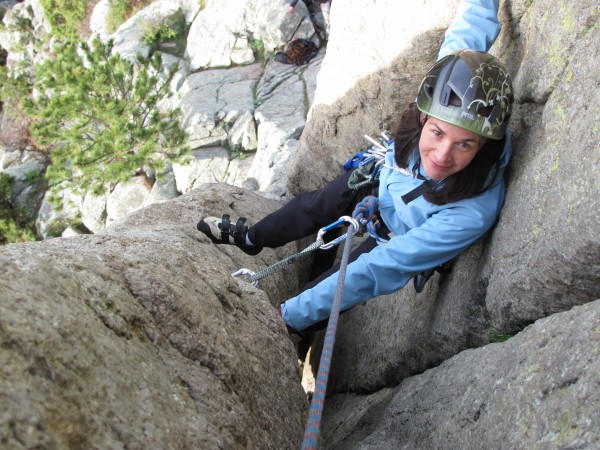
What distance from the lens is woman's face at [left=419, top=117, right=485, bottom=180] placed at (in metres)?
3.03

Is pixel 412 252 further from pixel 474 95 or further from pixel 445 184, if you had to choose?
pixel 474 95

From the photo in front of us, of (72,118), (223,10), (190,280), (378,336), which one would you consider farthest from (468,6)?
(223,10)

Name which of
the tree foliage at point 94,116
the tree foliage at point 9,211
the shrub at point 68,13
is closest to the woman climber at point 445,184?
the tree foliage at point 94,116

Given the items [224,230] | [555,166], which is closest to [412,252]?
[555,166]

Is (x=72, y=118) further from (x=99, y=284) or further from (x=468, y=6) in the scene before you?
(x=99, y=284)

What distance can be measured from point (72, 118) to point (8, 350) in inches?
469

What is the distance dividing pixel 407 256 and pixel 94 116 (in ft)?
34.3

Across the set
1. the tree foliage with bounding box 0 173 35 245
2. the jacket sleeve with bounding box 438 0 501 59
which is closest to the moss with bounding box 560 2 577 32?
the jacket sleeve with bounding box 438 0 501 59

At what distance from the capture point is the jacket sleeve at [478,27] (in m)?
3.62

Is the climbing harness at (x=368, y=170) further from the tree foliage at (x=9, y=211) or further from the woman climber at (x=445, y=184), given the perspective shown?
the tree foliage at (x=9, y=211)

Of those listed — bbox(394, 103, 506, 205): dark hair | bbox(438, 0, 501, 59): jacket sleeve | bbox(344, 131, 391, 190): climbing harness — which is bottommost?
bbox(344, 131, 391, 190): climbing harness

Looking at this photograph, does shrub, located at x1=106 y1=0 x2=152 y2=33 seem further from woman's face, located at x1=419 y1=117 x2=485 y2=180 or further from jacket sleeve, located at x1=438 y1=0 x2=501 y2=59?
woman's face, located at x1=419 y1=117 x2=485 y2=180

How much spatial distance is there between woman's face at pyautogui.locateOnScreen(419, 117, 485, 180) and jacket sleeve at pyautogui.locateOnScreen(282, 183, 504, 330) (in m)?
0.21

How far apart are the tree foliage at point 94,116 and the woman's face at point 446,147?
9.56m
